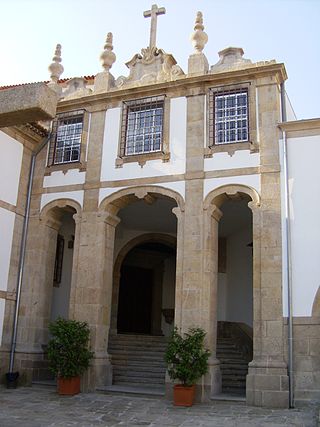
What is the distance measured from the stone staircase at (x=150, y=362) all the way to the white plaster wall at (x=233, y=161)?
14.7 feet

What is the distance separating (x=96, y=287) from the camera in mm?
11500

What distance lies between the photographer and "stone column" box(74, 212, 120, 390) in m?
11.2

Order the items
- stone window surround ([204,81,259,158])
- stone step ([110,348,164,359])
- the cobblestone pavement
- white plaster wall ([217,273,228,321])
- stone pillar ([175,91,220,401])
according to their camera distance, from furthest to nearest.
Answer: white plaster wall ([217,273,228,321]) → stone step ([110,348,164,359]) → stone window surround ([204,81,259,158]) → stone pillar ([175,91,220,401]) → the cobblestone pavement

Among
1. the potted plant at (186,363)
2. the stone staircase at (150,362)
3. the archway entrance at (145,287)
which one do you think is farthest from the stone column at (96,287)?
the archway entrance at (145,287)

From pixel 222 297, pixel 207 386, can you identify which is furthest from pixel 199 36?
pixel 207 386

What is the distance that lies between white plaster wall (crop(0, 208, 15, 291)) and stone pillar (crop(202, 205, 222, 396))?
4639 millimetres

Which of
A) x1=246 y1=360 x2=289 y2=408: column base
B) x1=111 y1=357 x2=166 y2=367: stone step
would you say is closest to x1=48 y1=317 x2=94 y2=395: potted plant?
x1=111 y1=357 x2=166 y2=367: stone step

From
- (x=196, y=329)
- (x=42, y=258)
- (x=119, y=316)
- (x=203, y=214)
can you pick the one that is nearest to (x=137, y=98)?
(x=203, y=214)

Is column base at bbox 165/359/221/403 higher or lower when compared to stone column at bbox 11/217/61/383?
lower

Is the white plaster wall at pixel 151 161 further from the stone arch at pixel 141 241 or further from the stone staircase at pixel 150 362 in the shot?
the stone staircase at pixel 150 362

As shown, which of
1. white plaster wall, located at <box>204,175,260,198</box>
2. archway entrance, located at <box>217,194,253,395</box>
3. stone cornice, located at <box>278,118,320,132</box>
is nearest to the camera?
stone cornice, located at <box>278,118,320,132</box>

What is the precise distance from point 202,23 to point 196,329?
6.90 metres

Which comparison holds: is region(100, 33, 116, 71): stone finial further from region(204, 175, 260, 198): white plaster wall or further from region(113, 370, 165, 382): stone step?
region(113, 370, 165, 382): stone step

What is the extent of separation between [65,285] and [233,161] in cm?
609
